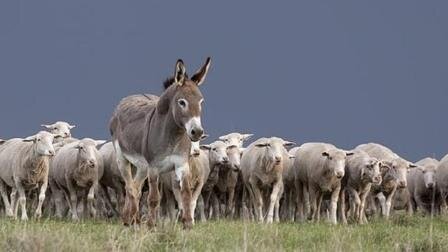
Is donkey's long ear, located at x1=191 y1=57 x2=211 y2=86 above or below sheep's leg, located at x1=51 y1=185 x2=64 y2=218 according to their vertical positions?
above

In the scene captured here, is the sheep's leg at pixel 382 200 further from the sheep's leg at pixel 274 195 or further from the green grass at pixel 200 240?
the green grass at pixel 200 240

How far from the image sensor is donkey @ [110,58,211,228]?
40.5 feet

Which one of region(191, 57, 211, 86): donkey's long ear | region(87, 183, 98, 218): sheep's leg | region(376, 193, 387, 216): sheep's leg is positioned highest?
region(191, 57, 211, 86): donkey's long ear

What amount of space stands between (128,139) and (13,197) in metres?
6.84

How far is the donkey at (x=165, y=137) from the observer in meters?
12.4

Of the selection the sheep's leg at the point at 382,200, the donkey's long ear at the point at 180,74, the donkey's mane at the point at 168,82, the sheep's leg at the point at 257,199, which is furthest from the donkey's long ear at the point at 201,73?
the sheep's leg at the point at 382,200

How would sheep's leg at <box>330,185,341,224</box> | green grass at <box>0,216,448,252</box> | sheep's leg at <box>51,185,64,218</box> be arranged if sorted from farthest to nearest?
sheep's leg at <box>51,185,64,218</box>
sheep's leg at <box>330,185,341,224</box>
green grass at <box>0,216,448,252</box>

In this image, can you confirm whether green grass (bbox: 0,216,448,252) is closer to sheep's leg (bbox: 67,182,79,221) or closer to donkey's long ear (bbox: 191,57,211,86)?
donkey's long ear (bbox: 191,57,211,86)

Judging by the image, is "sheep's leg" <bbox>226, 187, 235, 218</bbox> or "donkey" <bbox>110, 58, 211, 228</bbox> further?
"sheep's leg" <bbox>226, 187, 235, 218</bbox>

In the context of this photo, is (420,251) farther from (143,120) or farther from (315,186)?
(315,186)

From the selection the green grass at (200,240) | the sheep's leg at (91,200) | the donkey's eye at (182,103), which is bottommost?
the green grass at (200,240)

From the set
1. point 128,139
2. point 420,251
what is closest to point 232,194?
point 128,139

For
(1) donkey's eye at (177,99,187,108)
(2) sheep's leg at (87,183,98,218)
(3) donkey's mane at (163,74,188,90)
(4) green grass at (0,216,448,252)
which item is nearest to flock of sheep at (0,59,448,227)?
(2) sheep's leg at (87,183,98,218)

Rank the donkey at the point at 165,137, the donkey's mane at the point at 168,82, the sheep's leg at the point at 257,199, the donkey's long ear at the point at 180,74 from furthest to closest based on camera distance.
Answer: the sheep's leg at the point at 257,199
the donkey's mane at the point at 168,82
the donkey's long ear at the point at 180,74
the donkey at the point at 165,137
